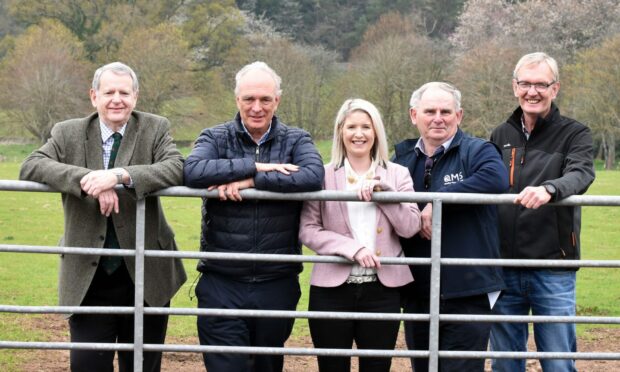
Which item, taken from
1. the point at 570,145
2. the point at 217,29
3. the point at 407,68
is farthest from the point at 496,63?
the point at 570,145

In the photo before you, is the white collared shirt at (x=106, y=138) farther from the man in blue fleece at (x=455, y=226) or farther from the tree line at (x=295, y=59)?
the tree line at (x=295, y=59)

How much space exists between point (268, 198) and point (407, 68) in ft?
129

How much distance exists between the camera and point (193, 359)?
26.9 ft

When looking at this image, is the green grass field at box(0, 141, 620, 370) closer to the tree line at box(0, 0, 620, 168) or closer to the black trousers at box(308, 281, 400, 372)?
the black trousers at box(308, 281, 400, 372)

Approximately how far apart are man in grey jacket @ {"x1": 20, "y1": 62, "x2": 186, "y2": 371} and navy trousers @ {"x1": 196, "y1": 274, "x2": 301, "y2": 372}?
0.29 meters

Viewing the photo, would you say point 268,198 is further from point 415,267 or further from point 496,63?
point 496,63

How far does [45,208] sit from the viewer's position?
21594 millimetres

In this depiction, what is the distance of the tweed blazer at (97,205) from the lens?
5.18m

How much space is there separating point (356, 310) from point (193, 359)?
11.1 ft

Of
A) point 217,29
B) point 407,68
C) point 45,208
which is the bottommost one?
point 45,208

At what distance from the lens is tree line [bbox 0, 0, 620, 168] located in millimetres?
41312

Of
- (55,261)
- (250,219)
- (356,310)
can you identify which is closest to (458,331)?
(356,310)

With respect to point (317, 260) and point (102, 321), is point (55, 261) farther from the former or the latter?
Answer: point (317, 260)

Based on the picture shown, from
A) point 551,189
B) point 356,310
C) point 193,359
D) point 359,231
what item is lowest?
point 193,359
